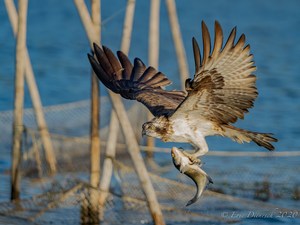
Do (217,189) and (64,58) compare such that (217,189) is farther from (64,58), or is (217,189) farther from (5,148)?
(64,58)

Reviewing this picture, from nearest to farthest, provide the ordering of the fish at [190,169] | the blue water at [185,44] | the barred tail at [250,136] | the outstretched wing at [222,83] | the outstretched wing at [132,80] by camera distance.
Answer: the fish at [190,169] < the outstretched wing at [222,83] < the barred tail at [250,136] < the outstretched wing at [132,80] < the blue water at [185,44]

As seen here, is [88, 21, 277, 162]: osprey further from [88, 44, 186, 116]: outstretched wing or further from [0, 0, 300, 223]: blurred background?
[0, 0, 300, 223]: blurred background

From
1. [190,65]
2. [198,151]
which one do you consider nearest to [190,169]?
[198,151]

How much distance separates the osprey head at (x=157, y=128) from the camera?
7453 millimetres

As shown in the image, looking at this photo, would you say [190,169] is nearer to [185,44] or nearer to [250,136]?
[250,136]

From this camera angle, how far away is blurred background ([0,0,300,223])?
13.2m

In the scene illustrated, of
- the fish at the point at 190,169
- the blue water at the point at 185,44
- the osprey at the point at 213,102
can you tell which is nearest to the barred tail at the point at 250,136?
the osprey at the point at 213,102

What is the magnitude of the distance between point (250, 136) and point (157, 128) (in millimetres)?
788

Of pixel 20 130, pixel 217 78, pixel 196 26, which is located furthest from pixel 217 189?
pixel 196 26

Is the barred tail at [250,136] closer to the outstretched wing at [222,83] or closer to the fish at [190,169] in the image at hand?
the outstretched wing at [222,83]

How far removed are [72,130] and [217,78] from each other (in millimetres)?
6803

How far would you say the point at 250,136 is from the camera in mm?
7633

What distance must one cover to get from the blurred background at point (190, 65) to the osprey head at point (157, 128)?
10.3 feet

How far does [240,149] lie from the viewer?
14.8 meters
